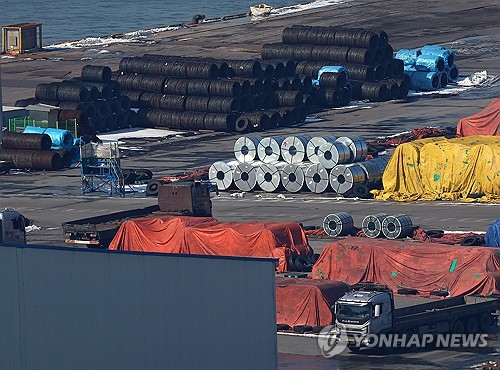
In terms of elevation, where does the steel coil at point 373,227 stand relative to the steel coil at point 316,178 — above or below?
below

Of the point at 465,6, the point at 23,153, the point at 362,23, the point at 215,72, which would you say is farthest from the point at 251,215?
the point at 465,6

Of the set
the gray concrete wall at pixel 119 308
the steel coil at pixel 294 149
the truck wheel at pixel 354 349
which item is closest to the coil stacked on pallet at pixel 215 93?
the steel coil at pixel 294 149

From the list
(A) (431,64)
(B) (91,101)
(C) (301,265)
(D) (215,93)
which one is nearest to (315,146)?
(C) (301,265)

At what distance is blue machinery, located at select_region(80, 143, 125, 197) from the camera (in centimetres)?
6981

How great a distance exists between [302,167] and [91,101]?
24.4 m

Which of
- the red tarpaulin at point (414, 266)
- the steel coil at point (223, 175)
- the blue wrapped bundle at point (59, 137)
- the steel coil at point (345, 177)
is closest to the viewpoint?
the red tarpaulin at point (414, 266)

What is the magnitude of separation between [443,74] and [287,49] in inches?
458

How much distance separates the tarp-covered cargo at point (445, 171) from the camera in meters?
64.5

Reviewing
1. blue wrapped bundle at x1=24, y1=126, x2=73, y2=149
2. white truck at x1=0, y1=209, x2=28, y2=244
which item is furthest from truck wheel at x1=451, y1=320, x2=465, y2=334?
blue wrapped bundle at x1=24, y1=126, x2=73, y2=149

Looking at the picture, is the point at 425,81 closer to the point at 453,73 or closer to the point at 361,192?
the point at 453,73

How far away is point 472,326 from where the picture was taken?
43.2 meters

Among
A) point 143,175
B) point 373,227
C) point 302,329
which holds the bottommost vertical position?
point 302,329

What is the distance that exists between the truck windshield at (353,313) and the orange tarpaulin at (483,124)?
37103mm

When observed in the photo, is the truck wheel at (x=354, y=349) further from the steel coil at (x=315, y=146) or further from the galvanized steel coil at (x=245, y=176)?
the galvanized steel coil at (x=245, y=176)
